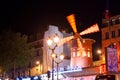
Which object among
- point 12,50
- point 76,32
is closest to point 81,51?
point 76,32

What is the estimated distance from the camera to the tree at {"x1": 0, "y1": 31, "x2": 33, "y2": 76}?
73062mm

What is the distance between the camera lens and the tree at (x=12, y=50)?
73.1m

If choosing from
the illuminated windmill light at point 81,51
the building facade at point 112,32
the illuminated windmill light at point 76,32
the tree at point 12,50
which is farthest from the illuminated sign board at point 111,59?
the illuminated windmill light at point 81,51

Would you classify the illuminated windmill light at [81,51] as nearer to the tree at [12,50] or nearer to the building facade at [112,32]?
the building facade at [112,32]

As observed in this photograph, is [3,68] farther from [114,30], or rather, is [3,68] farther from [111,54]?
[111,54]

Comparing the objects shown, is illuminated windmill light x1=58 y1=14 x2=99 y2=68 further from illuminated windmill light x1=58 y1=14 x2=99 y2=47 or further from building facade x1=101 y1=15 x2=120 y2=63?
building facade x1=101 y1=15 x2=120 y2=63

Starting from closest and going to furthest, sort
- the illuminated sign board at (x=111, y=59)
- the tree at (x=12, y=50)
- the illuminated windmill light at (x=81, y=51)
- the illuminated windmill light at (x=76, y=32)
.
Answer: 1. the illuminated sign board at (x=111, y=59)
2. the tree at (x=12, y=50)
3. the illuminated windmill light at (x=76, y=32)
4. the illuminated windmill light at (x=81, y=51)

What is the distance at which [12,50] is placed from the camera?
244 feet

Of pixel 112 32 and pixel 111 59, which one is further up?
pixel 112 32

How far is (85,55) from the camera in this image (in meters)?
81.2

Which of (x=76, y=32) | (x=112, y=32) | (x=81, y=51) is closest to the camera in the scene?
(x=112, y=32)

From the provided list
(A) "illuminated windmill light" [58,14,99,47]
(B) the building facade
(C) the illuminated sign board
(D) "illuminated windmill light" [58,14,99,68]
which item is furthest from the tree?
(C) the illuminated sign board

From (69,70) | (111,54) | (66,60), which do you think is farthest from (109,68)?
(66,60)

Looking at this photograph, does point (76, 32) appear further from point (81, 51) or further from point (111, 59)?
point (111, 59)
